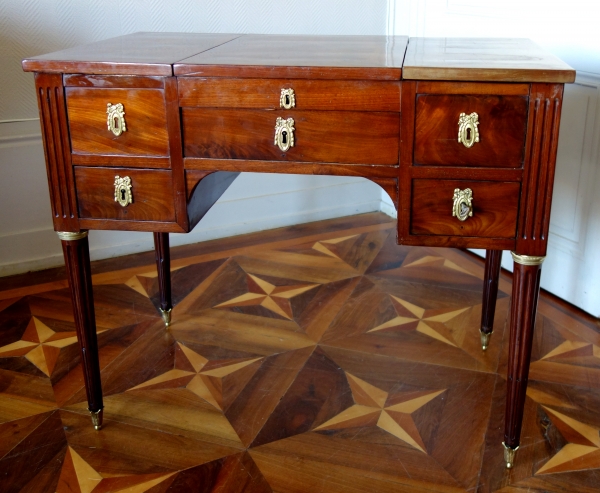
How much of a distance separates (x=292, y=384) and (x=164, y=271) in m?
0.53

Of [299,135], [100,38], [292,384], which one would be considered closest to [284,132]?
[299,135]

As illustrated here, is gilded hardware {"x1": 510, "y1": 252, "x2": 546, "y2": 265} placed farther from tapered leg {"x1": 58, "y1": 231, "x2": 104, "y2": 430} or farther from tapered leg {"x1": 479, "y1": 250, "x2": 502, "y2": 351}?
tapered leg {"x1": 58, "y1": 231, "x2": 104, "y2": 430}

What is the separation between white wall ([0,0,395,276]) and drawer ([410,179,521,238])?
1523 millimetres

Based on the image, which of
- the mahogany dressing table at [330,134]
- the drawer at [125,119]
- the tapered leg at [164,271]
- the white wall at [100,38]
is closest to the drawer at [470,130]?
the mahogany dressing table at [330,134]

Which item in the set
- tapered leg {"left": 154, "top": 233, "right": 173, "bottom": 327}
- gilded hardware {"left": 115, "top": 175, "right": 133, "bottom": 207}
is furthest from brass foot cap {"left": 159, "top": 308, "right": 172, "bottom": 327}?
gilded hardware {"left": 115, "top": 175, "right": 133, "bottom": 207}

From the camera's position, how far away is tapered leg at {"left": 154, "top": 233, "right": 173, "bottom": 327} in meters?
1.97

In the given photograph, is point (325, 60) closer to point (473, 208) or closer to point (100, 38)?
point (473, 208)

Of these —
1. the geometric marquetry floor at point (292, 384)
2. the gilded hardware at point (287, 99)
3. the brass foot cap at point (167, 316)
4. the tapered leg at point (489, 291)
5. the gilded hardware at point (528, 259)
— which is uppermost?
the gilded hardware at point (287, 99)

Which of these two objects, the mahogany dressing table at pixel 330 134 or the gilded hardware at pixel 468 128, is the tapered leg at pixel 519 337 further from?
the gilded hardware at pixel 468 128

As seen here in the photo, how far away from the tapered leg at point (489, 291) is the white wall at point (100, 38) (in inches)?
47.2

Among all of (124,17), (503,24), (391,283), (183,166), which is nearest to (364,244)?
(391,283)

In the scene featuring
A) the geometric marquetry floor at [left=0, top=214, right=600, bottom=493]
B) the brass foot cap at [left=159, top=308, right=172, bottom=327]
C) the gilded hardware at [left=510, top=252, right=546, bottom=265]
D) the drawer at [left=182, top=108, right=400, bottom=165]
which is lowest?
the geometric marquetry floor at [left=0, top=214, right=600, bottom=493]

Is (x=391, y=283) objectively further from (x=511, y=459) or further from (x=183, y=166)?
(x=183, y=166)

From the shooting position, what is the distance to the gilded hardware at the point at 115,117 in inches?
53.6
